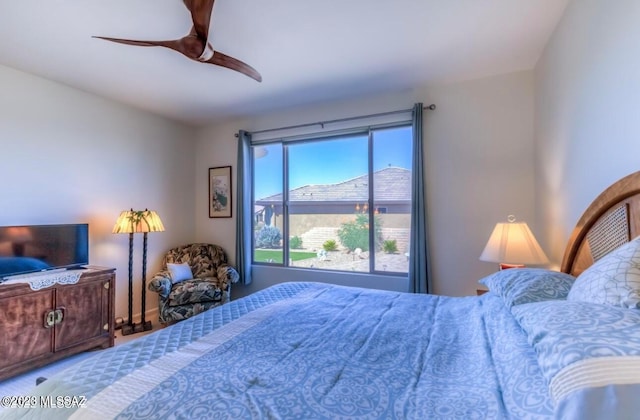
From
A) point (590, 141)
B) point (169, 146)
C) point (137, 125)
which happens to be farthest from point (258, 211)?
point (590, 141)

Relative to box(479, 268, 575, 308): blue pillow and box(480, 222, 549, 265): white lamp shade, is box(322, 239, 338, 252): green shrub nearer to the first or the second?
box(480, 222, 549, 265): white lamp shade

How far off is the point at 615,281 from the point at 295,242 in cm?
319

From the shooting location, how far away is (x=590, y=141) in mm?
1729

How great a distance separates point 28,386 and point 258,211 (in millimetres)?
2624

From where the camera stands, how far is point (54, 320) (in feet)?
8.28

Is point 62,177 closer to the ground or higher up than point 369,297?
higher up

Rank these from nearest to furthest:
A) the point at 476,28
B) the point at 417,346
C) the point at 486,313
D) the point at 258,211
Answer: the point at 417,346
the point at 486,313
the point at 476,28
the point at 258,211

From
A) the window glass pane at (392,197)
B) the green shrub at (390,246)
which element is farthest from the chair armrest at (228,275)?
the green shrub at (390,246)

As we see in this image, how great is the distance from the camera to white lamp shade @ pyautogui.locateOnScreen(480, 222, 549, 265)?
2119 mm

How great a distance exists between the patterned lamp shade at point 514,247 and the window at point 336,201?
1.10 meters

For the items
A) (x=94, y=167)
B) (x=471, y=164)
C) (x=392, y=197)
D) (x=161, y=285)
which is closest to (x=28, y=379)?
(x=161, y=285)

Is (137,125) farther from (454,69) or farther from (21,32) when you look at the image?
(454,69)

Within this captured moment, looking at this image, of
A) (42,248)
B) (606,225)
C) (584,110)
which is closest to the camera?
(606,225)

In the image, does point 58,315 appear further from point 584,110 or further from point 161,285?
point 584,110
